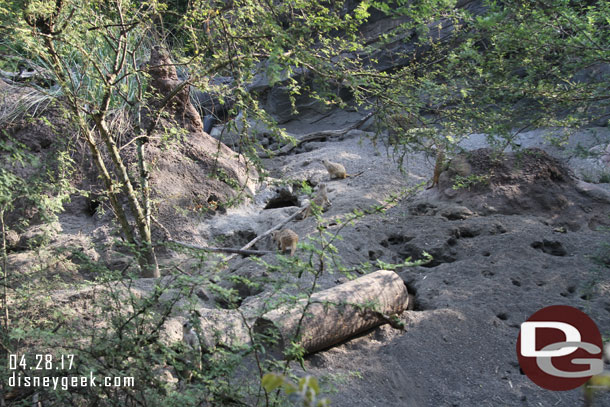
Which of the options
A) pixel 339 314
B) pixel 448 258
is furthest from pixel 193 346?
pixel 448 258

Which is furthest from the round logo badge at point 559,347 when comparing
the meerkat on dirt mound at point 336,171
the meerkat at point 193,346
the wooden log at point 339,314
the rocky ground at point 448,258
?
the meerkat on dirt mound at point 336,171

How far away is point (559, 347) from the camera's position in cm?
332

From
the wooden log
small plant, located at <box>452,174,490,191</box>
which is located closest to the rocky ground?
the wooden log

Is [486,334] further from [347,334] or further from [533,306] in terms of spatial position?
[347,334]

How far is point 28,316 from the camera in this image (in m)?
2.80

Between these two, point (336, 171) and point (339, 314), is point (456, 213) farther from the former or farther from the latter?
point (339, 314)

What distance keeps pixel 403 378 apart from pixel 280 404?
144 cm

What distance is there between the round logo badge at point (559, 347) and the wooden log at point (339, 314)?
1.07 m

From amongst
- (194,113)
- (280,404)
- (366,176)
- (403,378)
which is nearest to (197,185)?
(194,113)

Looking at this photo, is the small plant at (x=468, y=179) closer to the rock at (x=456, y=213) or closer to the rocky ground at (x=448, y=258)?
the rocky ground at (x=448, y=258)

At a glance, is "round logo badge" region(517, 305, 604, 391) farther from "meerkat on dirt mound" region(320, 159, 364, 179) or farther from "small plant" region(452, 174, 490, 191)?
"meerkat on dirt mound" region(320, 159, 364, 179)

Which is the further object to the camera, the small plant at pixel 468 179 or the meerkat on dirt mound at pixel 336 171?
the meerkat on dirt mound at pixel 336 171

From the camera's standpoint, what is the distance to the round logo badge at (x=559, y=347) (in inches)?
120

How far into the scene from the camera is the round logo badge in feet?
10.0
